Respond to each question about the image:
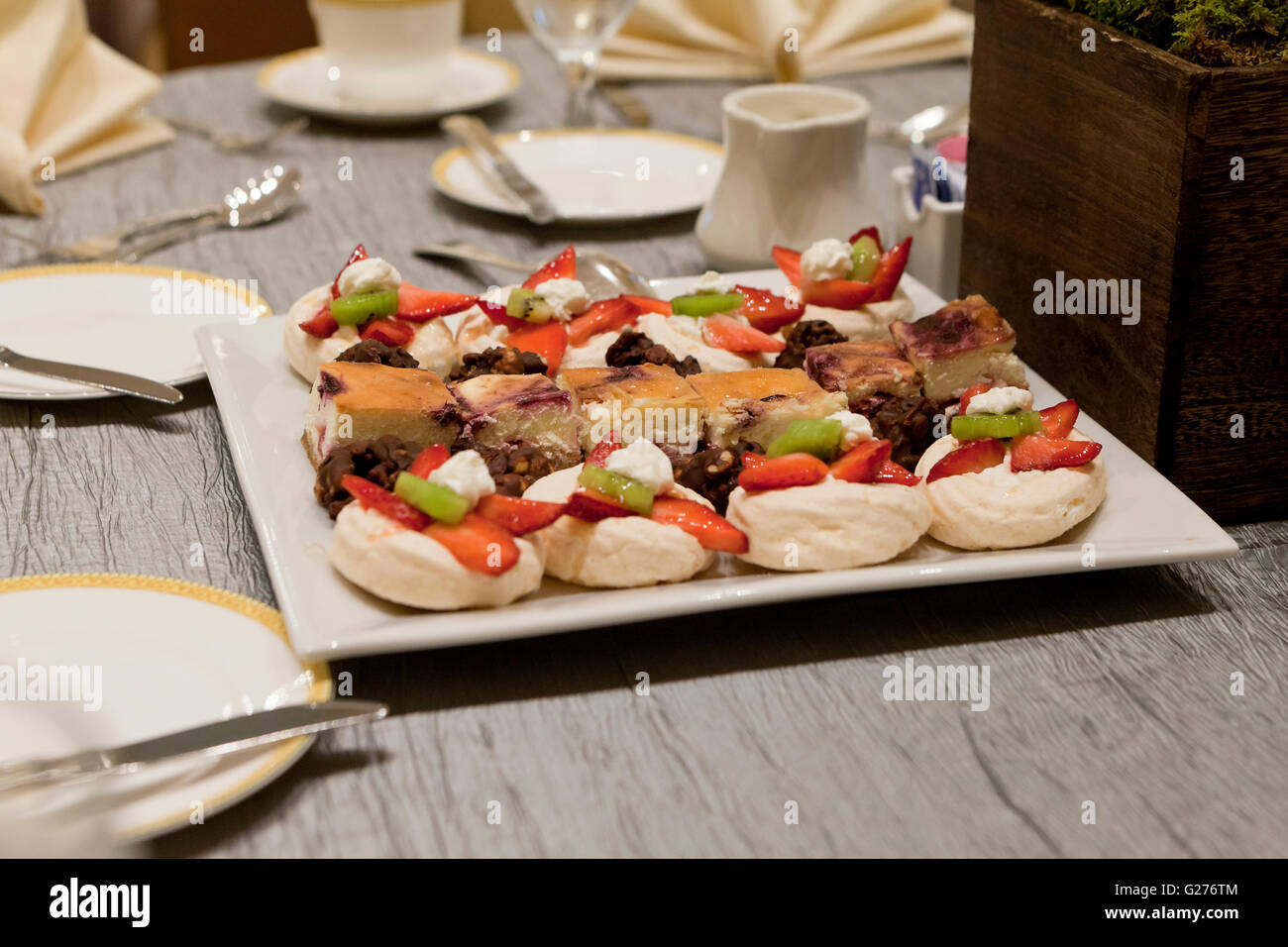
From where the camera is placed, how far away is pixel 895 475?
1178mm

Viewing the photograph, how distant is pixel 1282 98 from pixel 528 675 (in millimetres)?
817

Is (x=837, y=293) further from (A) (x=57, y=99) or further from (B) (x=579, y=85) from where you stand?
→ (A) (x=57, y=99)

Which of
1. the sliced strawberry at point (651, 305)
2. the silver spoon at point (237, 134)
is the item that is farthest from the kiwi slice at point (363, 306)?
the silver spoon at point (237, 134)

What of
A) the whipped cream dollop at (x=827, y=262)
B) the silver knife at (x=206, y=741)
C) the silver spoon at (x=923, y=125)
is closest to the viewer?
the silver knife at (x=206, y=741)

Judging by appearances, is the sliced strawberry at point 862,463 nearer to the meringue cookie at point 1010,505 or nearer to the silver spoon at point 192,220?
the meringue cookie at point 1010,505

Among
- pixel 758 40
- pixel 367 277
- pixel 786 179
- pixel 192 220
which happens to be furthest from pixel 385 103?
pixel 367 277

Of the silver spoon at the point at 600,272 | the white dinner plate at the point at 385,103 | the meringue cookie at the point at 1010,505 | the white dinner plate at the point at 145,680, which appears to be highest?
the white dinner plate at the point at 385,103

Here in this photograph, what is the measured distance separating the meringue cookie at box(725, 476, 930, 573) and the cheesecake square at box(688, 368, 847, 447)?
188 millimetres

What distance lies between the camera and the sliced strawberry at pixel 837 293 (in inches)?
61.1

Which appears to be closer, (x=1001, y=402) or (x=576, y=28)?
(x=1001, y=402)

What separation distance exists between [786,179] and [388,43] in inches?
33.5

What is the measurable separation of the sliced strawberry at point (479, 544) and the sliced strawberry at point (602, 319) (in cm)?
Answer: 47

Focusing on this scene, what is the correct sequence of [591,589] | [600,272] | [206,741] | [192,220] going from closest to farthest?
[206,741], [591,589], [600,272], [192,220]

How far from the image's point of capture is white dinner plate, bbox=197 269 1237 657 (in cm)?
102
